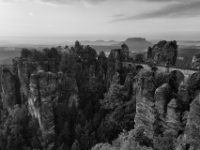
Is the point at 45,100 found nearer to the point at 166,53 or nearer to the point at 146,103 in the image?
the point at 146,103

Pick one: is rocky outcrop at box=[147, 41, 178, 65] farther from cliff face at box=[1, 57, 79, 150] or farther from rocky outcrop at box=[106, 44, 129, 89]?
cliff face at box=[1, 57, 79, 150]

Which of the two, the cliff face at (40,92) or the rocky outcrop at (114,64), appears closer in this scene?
the cliff face at (40,92)

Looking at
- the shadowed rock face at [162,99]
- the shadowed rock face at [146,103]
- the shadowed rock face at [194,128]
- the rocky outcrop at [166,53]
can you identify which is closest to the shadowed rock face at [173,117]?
the shadowed rock face at [162,99]

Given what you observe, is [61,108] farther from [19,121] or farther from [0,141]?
[0,141]

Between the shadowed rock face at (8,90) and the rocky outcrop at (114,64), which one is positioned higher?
the rocky outcrop at (114,64)

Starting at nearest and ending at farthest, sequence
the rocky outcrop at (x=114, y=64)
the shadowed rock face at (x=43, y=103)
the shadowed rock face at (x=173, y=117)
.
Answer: the shadowed rock face at (x=173, y=117) → the shadowed rock face at (x=43, y=103) → the rocky outcrop at (x=114, y=64)

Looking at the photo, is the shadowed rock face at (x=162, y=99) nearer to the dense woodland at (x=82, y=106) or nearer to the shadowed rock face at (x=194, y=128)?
the dense woodland at (x=82, y=106)

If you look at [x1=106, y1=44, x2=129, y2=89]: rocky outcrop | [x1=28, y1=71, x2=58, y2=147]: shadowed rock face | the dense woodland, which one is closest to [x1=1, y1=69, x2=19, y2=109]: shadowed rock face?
the dense woodland

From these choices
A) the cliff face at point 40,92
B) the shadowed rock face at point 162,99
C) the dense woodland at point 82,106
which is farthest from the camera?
the cliff face at point 40,92
